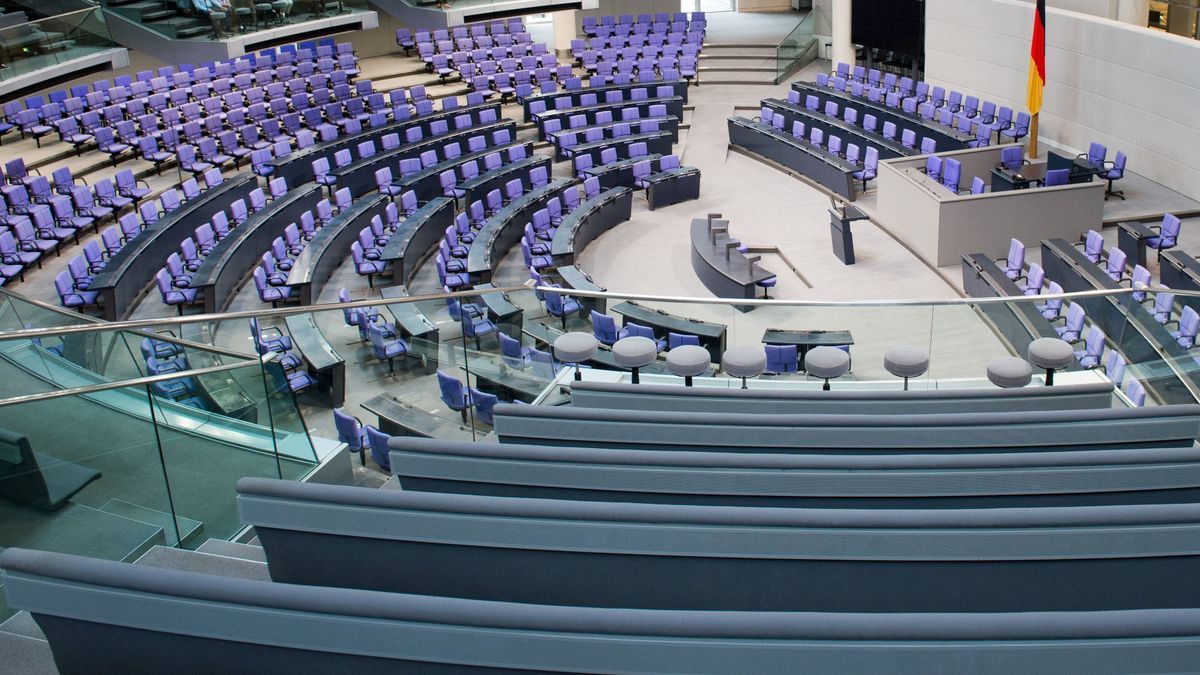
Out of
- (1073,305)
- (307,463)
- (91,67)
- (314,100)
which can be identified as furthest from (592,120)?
(307,463)

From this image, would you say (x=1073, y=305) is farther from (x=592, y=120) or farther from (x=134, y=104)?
(x=134, y=104)

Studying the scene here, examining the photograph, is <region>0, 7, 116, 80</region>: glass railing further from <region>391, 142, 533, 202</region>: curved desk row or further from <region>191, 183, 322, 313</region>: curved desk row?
<region>391, 142, 533, 202</region>: curved desk row

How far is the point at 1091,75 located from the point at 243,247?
13.9m

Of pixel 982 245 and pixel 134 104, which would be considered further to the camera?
pixel 134 104

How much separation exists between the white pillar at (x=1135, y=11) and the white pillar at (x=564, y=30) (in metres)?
14.1

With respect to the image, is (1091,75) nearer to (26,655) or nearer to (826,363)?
(826,363)

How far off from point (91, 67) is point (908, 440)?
2015cm

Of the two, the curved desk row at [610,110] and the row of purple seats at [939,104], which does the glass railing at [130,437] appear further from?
the curved desk row at [610,110]

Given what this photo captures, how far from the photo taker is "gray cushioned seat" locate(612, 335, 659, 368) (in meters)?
7.27

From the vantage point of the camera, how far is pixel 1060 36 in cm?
1914

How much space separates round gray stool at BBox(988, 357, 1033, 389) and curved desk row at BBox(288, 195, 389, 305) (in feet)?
30.1

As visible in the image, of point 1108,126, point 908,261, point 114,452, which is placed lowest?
point 908,261

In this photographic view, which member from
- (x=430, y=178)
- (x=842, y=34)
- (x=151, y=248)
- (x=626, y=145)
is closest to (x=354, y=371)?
(x=151, y=248)

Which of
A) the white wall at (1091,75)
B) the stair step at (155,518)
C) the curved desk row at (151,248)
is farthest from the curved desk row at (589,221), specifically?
the stair step at (155,518)
